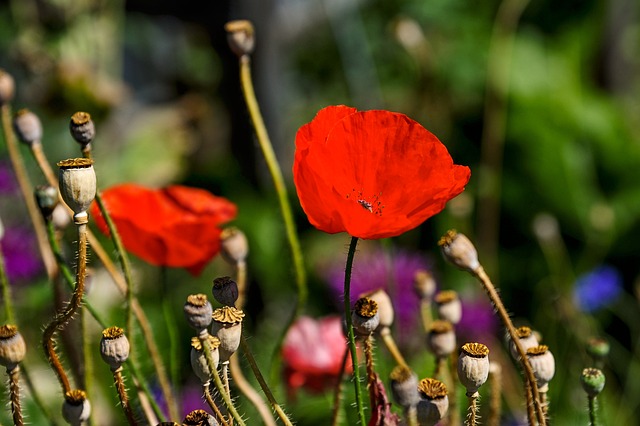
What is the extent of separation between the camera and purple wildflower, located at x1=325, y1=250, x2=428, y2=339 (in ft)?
2.97

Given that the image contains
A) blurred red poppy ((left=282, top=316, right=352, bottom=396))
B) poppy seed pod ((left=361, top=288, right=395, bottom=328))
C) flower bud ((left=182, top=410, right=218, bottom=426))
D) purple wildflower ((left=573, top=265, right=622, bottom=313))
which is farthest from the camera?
purple wildflower ((left=573, top=265, right=622, bottom=313))

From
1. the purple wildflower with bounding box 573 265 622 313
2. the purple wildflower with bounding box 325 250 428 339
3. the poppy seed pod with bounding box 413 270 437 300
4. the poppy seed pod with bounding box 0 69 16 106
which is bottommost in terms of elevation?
the purple wildflower with bounding box 573 265 622 313

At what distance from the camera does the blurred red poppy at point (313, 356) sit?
0.69 metres

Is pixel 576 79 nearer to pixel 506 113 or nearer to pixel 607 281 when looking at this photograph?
pixel 506 113

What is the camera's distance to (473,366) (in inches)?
14.0

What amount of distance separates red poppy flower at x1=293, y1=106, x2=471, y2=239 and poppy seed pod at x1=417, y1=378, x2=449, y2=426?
0.23ft

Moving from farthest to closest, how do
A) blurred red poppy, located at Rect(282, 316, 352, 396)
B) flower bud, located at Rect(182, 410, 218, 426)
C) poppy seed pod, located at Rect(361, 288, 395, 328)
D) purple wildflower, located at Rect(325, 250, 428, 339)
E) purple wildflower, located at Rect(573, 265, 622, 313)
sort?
purple wildflower, located at Rect(573, 265, 622, 313), purple wildflower, located at Rect(325, 250, 428, 339), blurred red poppy, located at Rect(282, 316, 352, 396), poppy seed pod, located at Rect(361, 288, 395, 328), flower bud, located at Rect(182, 410, 218, 426)

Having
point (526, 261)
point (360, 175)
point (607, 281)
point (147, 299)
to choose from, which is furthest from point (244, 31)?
point (526, 261)

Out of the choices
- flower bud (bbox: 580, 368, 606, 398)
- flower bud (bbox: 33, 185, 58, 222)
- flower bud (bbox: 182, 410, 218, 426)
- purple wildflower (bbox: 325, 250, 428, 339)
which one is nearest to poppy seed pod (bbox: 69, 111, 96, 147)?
flower bud (bbox: 33, 185, 58, 222)

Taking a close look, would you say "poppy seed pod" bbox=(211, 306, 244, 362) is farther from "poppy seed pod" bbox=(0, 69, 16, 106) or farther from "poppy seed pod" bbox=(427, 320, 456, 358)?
"poppy seed pod" bbox=(0, 69, 16, 106)

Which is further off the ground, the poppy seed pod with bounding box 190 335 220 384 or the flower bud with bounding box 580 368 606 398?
the poppy seed pod with bounding box 190 335 220 384

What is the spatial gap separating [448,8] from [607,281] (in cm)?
123

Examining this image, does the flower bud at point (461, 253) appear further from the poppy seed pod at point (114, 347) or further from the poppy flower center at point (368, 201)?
the poppy seed pod at point (114, 347)

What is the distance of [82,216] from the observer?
1.20ft
